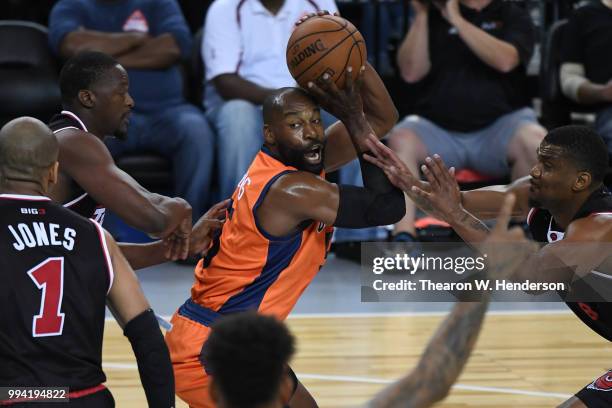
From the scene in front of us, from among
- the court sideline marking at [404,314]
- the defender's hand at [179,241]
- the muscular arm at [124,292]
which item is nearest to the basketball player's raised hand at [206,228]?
the defender's hand at [179,241]

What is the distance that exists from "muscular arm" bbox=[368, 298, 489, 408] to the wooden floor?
2.59 meters

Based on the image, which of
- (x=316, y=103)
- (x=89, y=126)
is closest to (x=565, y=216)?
(x=316, y=103)

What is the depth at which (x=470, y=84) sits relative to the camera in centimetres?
771

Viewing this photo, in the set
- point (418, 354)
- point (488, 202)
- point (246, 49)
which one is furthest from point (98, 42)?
point (488, 202)

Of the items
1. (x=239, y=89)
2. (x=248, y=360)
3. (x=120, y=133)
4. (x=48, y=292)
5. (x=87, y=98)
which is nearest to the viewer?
(x=248, y=360)

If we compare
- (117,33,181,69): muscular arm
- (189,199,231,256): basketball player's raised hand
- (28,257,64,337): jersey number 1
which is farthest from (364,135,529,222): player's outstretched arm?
(117,33,181,69): muscular arm

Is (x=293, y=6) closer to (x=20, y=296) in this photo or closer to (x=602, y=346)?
(x=602, y=346)

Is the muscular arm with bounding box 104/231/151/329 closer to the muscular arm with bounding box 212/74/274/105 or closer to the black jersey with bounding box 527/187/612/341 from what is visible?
the black jersey with bounding box 527/187/612/341

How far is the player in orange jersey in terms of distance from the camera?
3789 millimetres

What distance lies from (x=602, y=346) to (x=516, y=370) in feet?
2.50

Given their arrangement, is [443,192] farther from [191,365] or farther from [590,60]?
[590,60]

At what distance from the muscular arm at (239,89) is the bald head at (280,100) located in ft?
12.0

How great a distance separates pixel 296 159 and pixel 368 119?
1.63ft

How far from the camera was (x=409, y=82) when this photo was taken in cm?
782
